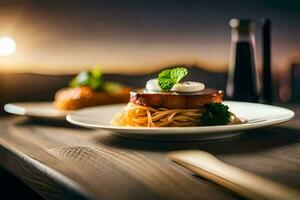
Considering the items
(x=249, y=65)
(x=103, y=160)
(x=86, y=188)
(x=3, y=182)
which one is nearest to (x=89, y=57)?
(x=249, y=65)

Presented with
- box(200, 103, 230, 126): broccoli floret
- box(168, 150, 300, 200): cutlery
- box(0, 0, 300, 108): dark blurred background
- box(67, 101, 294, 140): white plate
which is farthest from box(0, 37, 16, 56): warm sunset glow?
box(168, 150, 300, 200): cutlery

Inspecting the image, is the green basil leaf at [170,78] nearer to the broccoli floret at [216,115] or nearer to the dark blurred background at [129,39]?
the broccoli floret at [216,115]

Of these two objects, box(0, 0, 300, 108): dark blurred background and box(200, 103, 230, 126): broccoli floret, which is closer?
box(200, 103, 230, 126): broccoli floret

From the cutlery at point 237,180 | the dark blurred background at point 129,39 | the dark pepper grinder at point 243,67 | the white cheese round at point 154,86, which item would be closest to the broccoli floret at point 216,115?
the white cheese round at point 154,86

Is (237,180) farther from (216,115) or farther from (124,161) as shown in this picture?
(216,115)

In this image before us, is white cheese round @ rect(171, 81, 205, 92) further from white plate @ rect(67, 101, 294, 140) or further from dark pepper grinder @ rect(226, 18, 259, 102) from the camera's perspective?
dark pepper grinder @ rect(226, 18, 259, 102)

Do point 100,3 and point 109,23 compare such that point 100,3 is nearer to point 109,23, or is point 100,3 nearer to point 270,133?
point 109,23

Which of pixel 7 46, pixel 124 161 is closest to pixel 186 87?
pixel 124 161
